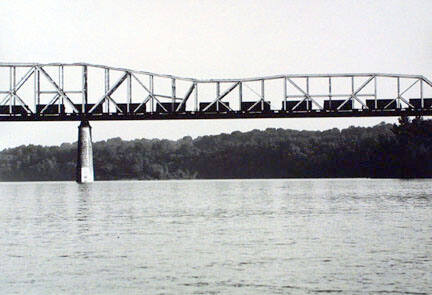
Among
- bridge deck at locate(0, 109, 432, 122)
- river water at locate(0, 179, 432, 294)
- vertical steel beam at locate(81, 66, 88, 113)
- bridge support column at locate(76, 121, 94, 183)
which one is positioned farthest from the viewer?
vertical steel beam at locate(81, 66, 88, 113)

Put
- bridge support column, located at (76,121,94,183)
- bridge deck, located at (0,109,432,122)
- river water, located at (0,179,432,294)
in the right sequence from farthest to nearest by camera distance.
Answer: bridge support column, located at (76,121,94,183) → bridge deck, located at (0,109,432,122) → river water, located at (0,179,432,294)

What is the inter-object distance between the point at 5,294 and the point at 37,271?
402 centimetres

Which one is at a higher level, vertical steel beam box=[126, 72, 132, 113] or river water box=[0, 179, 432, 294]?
vertical steel beam box=[126, 72, 132, 113]

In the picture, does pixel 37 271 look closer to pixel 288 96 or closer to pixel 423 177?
pixel 288 96

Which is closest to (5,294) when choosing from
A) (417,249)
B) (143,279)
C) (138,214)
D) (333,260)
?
(143,279)

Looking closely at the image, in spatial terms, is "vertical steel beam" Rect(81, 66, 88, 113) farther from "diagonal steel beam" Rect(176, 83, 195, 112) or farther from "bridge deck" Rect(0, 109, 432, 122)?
"diagonal steel beam" Rect(176, 83, 195, 112)

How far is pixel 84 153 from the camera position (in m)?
161

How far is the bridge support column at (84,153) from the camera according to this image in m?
160

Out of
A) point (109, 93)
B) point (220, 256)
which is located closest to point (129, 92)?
point (109, 93)

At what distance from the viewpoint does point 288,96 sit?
158000mm

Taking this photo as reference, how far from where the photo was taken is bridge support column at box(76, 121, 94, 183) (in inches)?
6305

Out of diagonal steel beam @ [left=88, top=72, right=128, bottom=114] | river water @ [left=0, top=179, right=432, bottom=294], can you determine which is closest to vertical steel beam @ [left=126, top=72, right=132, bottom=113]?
diagonal steel beam @ [left=88, top=72, right=128, bottom=114]

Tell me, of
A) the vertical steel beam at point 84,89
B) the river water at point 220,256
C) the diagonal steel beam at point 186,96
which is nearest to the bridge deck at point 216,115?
the diagonal steel beam at point 186,96

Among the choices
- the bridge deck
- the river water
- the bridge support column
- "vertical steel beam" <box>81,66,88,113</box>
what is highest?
"vertical steel beam" <box>81,66,88,113</box>
